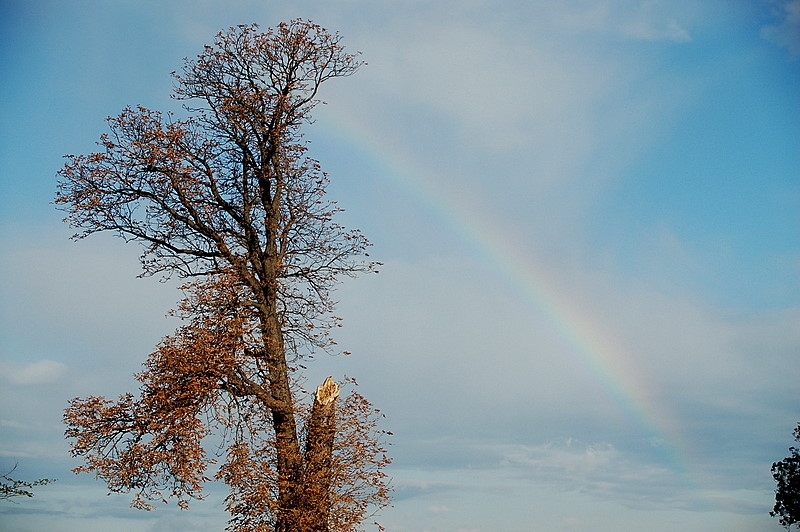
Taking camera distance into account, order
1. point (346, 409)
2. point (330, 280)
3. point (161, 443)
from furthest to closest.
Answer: point (330, 280)
point (346, 409)
point (161, 443)

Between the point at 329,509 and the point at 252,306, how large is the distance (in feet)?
17.5

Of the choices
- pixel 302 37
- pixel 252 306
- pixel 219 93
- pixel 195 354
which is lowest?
pixel 195 354

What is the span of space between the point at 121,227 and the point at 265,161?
166 inches

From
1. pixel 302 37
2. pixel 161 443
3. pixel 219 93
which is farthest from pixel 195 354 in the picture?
pixel 302 37

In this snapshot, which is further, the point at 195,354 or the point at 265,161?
the point at 265,161

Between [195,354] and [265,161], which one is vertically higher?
A: [265,161]

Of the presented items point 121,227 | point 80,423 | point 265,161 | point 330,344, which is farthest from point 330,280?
point 80,423

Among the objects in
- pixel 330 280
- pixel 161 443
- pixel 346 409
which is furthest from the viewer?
pixel 330 280

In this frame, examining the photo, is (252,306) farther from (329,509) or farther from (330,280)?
(329,509)

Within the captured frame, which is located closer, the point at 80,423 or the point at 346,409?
the point at 80,423

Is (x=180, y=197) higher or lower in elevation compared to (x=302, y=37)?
lower

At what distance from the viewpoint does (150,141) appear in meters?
22.0

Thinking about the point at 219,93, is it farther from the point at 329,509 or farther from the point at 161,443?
the point at 329,509

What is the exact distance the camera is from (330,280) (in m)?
23.5
